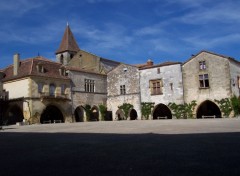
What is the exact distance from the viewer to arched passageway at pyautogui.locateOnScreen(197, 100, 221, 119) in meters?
33.1

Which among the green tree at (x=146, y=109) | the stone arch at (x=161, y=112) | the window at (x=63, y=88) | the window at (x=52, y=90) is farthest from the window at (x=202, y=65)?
the window at (x=52, y=90)

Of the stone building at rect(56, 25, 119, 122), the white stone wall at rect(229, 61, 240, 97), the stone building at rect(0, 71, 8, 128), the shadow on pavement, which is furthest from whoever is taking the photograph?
the stone building at rect(56, 25, 119, 122)

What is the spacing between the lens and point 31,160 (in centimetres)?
623

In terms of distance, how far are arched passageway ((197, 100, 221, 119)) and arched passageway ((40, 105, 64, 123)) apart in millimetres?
16372

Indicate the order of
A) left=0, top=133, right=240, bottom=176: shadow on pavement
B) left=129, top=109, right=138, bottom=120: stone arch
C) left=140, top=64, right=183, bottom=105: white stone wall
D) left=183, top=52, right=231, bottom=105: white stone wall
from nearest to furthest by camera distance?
left=0, top=133, right=240, bottom=176: shadow on pavement, left=183, top=52, right=231, bottom=105: white stone wall, left=140, top=64, right=183, bottom=105: white stone wall, left=129, top=109, right=138, bottom=120: stone arch

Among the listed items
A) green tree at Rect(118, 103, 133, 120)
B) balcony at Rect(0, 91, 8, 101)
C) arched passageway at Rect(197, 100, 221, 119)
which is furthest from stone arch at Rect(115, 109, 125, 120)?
balcony at Rect(0, 91, 8, 101)

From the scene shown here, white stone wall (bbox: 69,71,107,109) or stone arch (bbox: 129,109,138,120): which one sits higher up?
white stone wall (bbox: 69,71,107,109)

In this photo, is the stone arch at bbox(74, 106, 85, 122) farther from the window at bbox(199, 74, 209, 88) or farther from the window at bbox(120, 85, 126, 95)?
the window at bbox(199, 74, 209, 88)

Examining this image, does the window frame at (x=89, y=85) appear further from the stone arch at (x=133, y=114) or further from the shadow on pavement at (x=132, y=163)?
the shadow on pavement at (x=132, y=163)

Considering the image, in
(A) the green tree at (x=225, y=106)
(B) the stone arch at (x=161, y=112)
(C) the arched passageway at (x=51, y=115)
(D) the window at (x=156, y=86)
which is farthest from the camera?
(B) the stone arch at (x=161, y=112)

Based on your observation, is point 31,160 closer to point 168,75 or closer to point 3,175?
point 3,175

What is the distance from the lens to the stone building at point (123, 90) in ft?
119

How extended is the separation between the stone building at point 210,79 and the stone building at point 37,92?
1428 centimetres

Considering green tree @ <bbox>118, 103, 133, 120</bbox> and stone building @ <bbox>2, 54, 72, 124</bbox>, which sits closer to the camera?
stone building @ <bbox>2, 54, 72, 124</bbox>
